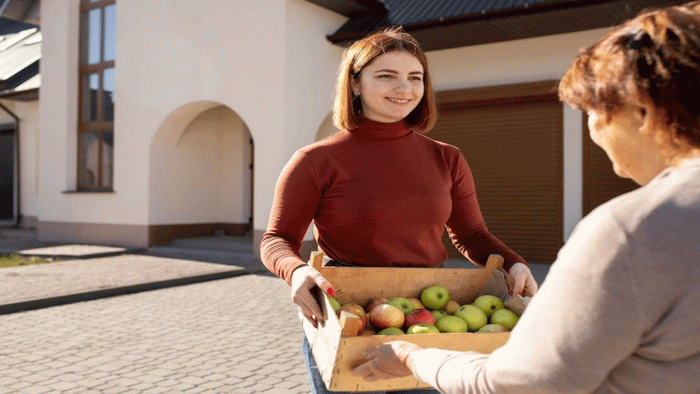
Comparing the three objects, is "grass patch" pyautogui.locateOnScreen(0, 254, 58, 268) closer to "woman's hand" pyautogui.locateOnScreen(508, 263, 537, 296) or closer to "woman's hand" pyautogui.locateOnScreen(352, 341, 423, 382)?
"woman's hand" pyautogui.locateOnScreen(508, 263, 537, 296)

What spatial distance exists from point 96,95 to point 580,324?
14210 millimetres

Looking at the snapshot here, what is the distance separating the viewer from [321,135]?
39.3 ft

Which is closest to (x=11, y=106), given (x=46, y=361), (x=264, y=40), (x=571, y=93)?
(x=264, y=40)

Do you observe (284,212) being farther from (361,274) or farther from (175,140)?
(175,140)

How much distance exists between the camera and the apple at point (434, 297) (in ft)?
6.64

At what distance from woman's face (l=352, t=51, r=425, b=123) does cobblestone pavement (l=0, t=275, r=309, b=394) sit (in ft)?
7.82

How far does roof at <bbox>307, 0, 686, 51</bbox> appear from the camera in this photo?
346 inches

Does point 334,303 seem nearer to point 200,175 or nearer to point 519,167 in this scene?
point 519,167

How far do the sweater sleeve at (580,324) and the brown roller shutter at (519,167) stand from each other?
31.5 feet

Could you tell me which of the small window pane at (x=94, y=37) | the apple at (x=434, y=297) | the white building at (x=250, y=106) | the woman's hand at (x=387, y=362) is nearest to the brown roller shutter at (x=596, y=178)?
the white building at (x=250, y=106)

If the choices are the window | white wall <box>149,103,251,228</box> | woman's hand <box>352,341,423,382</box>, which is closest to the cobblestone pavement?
woman's hand <box>352,341,423,382</box>

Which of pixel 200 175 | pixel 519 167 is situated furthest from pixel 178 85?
pixel 519 167

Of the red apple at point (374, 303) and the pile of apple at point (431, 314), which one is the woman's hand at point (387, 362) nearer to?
the pile of apple at point (431, 314)

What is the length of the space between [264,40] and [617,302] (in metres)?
10.6
